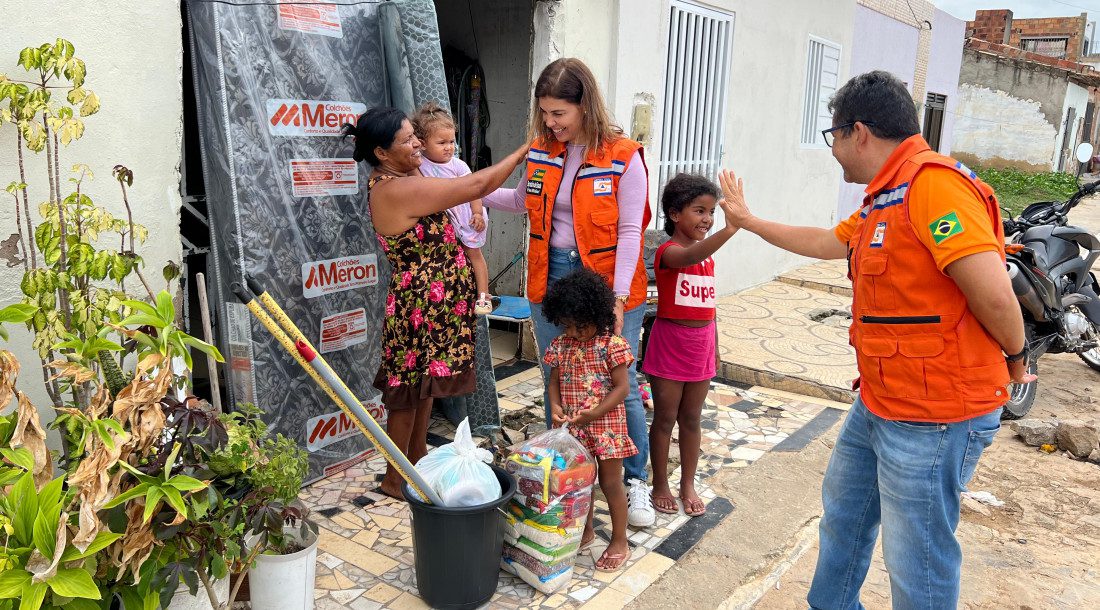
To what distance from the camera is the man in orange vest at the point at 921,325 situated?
6.64 ft

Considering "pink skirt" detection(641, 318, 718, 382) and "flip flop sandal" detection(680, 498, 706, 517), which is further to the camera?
"flip flop sandal" detection(680, 498, 706, 517)

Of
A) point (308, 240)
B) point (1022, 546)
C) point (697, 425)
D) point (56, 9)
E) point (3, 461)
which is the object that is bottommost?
point (1022, 546)

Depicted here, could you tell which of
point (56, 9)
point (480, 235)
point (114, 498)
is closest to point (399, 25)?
point (480, 235)

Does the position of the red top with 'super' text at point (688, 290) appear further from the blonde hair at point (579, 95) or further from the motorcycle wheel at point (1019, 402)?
the motorcycle wheel at point (1019, 402)

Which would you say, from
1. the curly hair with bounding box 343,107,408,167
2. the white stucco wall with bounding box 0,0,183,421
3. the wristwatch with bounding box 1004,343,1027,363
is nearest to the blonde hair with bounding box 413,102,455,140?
the curly hair with bounding box 343,107,408,167

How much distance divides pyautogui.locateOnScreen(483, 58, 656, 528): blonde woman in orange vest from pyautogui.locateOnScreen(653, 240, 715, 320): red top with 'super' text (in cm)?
21

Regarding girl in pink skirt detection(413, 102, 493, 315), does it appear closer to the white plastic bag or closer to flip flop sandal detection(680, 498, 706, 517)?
the white plastic bag

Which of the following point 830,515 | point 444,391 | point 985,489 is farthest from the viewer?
point 985,489

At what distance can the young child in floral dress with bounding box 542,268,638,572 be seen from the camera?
290 centimetres

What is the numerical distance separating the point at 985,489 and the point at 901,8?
30.9 feet

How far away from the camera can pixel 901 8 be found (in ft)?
37.3

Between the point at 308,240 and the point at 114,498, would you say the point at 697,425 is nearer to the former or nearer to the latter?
the point at 308,240

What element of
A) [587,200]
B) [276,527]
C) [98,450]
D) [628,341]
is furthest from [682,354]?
[98,450]

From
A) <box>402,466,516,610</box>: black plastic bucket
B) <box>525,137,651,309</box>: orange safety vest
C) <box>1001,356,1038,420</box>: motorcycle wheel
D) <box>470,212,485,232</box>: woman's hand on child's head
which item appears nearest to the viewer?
<box>402,466,516,610</box>: black plastic bucket
